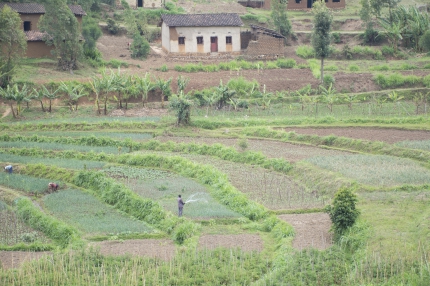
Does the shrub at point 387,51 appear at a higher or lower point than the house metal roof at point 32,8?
lower

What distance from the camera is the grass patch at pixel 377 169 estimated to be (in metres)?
29.9

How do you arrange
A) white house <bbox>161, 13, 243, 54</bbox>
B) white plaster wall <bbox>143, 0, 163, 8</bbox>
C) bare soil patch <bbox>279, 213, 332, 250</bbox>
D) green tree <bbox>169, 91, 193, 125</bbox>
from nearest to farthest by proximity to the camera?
bare soil patch <bbox>279, 213, 332, 250</bbox> → green tree <bbox>169, 91, 193, 125</bbox> → white house <bbox>161, 13, 243, 54</bbox> → white plaster wall <bbox>143, 0, 163, 8</bbox>

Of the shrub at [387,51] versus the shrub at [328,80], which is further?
the shrub at [387,51]

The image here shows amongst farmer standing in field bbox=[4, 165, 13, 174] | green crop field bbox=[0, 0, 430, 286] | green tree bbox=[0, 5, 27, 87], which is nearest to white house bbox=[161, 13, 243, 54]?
green crop field bbox=[0, 0, 430, 286]

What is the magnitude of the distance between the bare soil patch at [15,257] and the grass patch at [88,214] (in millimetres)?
2369

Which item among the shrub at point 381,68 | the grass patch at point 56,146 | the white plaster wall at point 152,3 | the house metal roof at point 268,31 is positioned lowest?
the grass patch at point 56,146

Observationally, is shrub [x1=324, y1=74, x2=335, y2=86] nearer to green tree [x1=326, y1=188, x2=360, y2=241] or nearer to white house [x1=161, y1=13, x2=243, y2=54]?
white house [x1=161, y1=13, x2=243, y2=54]

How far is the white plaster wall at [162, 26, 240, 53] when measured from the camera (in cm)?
5641

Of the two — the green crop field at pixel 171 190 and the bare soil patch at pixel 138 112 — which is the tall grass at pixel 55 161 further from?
the bare soil patch at pixel 138 112

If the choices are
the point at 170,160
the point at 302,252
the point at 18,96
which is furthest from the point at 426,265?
the point at 18,96

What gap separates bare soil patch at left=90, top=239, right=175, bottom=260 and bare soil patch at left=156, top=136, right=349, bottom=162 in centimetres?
1077

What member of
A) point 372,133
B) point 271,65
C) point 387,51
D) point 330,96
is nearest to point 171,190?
point 372,133

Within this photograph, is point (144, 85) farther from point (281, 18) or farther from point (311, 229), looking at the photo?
point (311, 229)

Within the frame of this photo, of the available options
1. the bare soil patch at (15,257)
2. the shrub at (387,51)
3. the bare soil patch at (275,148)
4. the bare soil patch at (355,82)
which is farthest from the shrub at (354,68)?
the bare soil patch at (15,257)
